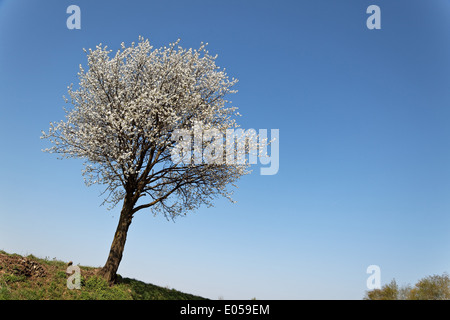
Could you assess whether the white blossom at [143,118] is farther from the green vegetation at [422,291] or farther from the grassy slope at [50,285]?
the green vegetation at [422,291]

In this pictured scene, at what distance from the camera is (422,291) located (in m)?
53.7

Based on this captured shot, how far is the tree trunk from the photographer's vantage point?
21969 mm

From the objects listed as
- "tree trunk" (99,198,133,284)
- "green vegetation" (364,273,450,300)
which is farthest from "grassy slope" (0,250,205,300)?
"green vegetation" (364,273,450,300)

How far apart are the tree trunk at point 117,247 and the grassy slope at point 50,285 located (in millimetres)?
604

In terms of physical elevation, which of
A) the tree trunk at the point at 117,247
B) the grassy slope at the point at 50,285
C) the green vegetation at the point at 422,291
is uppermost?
the tree trunk at the point at 117,247

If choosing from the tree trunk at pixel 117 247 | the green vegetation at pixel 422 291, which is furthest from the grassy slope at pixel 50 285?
the green vegetation at pixel 422 291

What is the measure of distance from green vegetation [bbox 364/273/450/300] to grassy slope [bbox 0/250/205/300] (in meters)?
46.5

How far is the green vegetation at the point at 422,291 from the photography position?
52.2 metres

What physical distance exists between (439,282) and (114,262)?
54.2 meters

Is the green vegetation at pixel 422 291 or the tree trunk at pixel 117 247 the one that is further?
the green vegetation at pixel 422 291

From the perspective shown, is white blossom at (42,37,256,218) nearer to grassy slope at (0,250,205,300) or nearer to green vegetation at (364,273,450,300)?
grassy slope at (0,250,205,300)

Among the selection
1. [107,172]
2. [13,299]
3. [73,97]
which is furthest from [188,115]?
[13,299]
